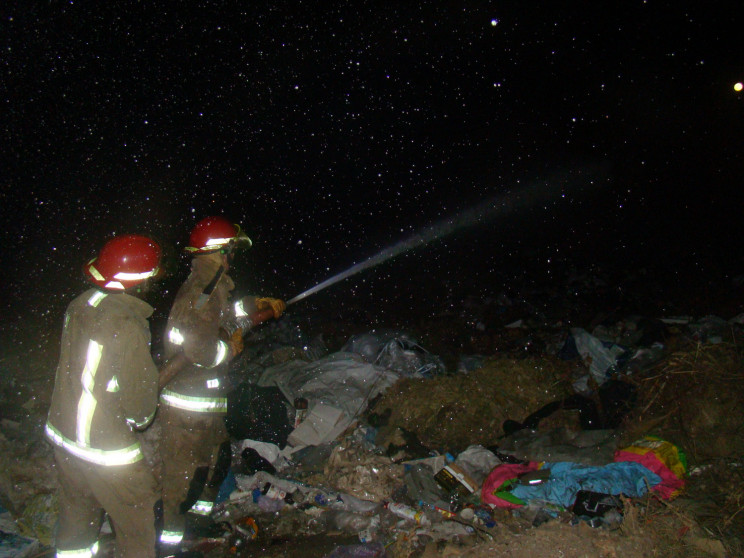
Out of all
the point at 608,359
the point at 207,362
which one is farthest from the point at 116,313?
the point at 608,359

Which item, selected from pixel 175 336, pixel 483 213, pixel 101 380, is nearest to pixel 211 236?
pixel 175 336

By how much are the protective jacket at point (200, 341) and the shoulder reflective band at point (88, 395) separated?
2.23 feet

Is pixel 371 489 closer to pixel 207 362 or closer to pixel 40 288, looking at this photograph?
pixel 207 362

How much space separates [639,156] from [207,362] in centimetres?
1602

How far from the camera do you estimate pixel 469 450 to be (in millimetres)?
3717

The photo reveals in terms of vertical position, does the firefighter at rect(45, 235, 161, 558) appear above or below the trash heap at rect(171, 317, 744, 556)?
above

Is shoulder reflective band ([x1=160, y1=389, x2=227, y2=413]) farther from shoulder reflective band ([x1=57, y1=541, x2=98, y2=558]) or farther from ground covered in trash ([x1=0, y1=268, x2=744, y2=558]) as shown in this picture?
shoulder reflective band ([x1=57, y1=541, x2=98, y2=558])

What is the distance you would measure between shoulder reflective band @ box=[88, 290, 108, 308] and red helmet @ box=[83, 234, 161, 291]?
1.5 inches

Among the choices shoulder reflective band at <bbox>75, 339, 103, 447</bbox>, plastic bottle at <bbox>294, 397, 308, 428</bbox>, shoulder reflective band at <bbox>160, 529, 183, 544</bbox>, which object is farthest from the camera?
plastic bottle at <bbox>294, 397, 308, 428</bbox>

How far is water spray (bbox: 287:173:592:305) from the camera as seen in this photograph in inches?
577

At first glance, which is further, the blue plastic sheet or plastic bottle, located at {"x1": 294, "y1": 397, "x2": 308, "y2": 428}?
plastic bottle, located at {"x1": 294, "y1": 397, "x2": 308, "y2": 428}

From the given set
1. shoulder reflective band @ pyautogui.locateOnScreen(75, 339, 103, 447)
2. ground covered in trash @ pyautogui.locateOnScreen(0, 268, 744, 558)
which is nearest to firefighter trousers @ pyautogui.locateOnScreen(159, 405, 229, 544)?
ground covered in trash @ pyautogui.locateOnScreen(0, 268, 744, 558)

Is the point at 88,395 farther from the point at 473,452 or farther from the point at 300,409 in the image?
the point at 473,452

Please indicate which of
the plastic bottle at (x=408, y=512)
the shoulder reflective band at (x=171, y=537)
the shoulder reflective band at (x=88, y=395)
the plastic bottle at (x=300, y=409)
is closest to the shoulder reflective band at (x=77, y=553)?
the shoulder reflective band at (x=171, y=537)
